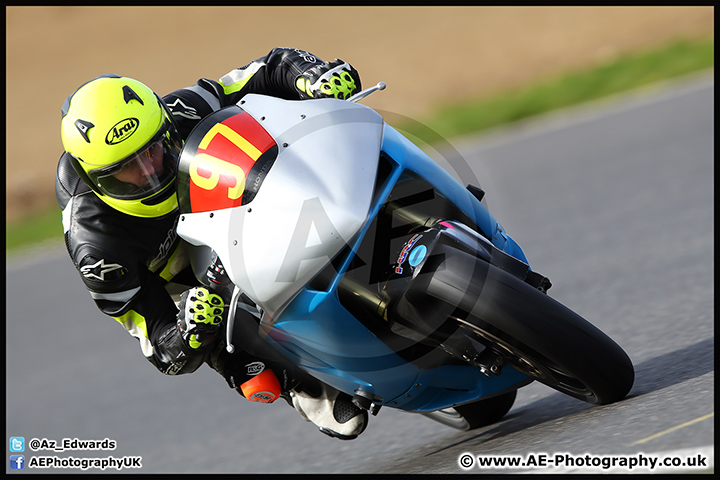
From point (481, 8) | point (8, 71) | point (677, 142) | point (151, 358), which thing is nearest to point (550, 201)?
point (677, 142)

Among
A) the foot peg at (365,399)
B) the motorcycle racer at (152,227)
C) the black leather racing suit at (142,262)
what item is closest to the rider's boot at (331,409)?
the motorcycle racer at (152,227)

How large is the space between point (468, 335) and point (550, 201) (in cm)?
522

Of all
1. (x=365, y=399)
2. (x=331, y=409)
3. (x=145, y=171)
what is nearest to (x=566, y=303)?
(x=331, y=409)

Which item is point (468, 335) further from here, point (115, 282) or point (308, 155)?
point (115, 282)

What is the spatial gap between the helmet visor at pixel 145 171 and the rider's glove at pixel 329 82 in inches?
23.0

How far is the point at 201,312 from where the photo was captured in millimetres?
3014

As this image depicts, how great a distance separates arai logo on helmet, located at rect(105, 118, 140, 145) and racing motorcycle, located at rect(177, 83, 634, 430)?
0.35 meters

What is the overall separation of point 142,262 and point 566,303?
299 cm

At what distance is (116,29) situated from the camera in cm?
2245

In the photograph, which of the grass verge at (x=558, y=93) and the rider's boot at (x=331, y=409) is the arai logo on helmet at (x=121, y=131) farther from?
the grass verge at (x=558, y=93)

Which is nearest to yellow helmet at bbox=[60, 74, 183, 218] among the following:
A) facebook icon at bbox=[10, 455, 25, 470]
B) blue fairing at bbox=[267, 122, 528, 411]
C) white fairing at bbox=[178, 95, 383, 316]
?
white fairing at bbox=[178, 95, 383, 316]

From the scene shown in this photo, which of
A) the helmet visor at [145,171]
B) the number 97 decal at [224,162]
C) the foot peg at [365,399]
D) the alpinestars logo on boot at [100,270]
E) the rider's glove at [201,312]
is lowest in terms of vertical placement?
the foot peg at [365,399]

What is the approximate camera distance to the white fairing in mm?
2744

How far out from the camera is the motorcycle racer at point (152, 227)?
3.28 metres
